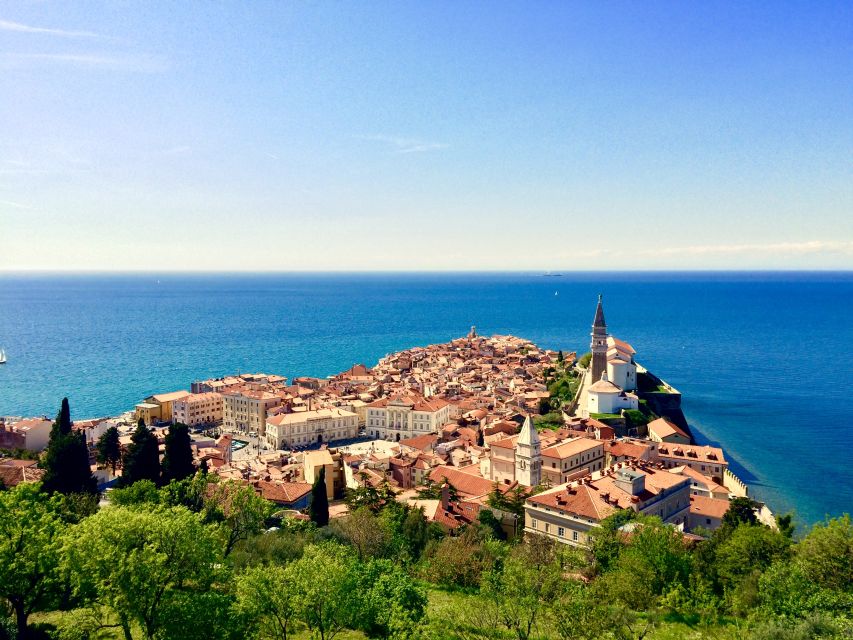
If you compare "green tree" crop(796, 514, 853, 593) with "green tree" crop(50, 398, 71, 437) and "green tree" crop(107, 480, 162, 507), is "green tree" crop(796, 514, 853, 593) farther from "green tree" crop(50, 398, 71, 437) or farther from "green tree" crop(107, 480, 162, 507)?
"green tree" crop(50, 398, 71, 437)

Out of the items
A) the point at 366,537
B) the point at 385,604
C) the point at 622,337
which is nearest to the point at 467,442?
the point at 366,537

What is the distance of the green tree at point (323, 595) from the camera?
14.8 meters

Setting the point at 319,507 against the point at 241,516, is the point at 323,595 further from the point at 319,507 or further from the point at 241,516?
the point at 319,507

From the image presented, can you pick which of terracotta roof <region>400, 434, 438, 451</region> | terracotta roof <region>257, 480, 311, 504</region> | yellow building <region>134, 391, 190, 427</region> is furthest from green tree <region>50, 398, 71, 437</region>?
terracotta roof <region>400, 434, 438, 451</region>

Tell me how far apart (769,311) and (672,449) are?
6710 inches

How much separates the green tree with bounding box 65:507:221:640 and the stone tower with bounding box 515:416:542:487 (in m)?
30.7

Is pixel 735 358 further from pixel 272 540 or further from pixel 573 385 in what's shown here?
pixel 272 540

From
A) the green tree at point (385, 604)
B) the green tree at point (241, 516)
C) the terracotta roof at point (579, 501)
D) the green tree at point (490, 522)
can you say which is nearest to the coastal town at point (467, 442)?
the terracotta roof at point (579, 501)

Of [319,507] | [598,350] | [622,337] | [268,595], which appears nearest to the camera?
[268,595]

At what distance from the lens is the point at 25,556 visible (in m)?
15.3

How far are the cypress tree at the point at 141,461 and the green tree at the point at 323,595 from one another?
25.8 meters

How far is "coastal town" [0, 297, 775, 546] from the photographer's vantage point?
3653cm

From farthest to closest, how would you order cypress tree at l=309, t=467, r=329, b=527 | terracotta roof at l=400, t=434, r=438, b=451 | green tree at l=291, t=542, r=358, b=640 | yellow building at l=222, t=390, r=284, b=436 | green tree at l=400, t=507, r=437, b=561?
1. yellow building at l=222, t=390, r=284, b=436
2. terracotta roof at l=400, t=434, r=438, b=451
3. cypress tree at l=309, t=467, r=329, b=527
4. green tree at l=400, t=507, r=437, b=561
5. green tree at l=291, t=542, r=358, b=640

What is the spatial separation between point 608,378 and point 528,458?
93.2 feet
